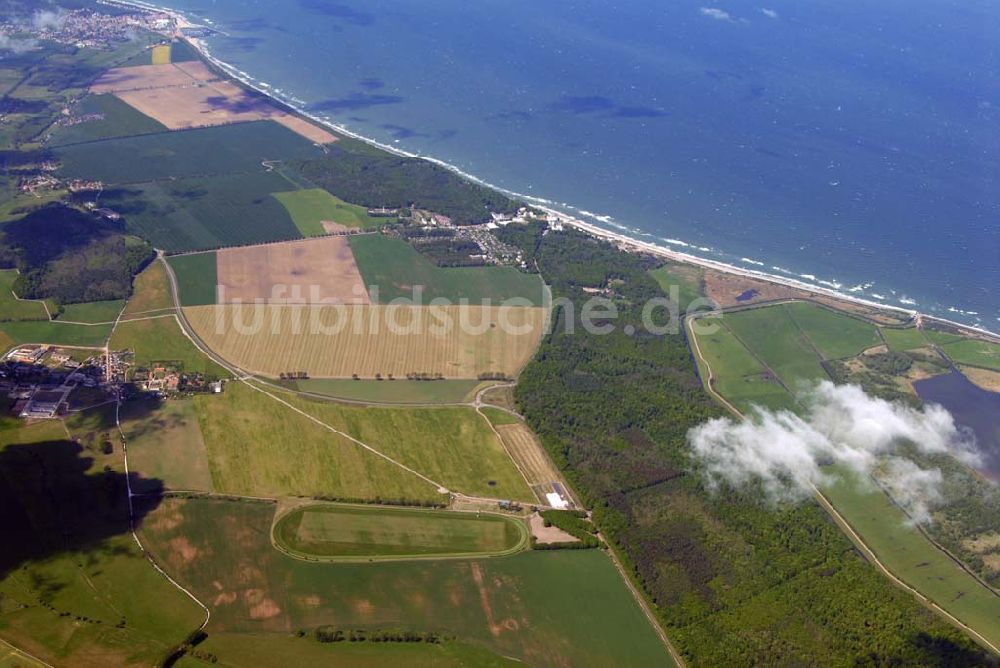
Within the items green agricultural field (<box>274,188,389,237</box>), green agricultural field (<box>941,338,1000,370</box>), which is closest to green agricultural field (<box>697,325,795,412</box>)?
green agricultural field (<box>941,338,1000,370</box>)

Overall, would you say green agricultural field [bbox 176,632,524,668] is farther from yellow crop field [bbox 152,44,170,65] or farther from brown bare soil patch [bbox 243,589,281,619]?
yellow crop field [bbox 152,44,170,65]

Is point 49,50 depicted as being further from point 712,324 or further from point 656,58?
point 712,324

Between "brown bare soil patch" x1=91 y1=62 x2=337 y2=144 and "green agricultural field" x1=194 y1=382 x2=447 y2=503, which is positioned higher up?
"brown bare soil patch" x1=91 y1=62 x2=337 y2=144

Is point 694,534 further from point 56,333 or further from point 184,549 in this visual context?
point 56,333

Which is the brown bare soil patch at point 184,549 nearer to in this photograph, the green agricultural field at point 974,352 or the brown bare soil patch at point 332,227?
the brown bare soil patch at point 332,227

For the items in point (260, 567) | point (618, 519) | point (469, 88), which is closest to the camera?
point (260, 567)

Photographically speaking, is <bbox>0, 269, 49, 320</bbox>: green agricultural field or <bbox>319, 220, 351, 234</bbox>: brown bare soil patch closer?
<bbox>0, 269, 49, 320</bbox>: green agricultural field

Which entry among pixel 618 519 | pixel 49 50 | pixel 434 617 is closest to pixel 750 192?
pixel 618 519

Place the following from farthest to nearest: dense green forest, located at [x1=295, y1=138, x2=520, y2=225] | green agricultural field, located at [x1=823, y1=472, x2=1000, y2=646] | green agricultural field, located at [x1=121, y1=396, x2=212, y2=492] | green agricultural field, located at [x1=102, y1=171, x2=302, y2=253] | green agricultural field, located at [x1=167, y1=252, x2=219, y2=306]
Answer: dense green forest, located at [x1=295, y1=138, x2=520, y2=225] < green agricultural field, located at [x1=102, y1=171, x2=302, y2=253] < green agricultural field, located at [x1=167, y1=252, x2=219, y2=306] < green agricultural field, located at [x1=121, y1=396, x2=212, y2=492] < green agricultural field, located at [x1=823, y1=472, x2=1000, y2=646]
